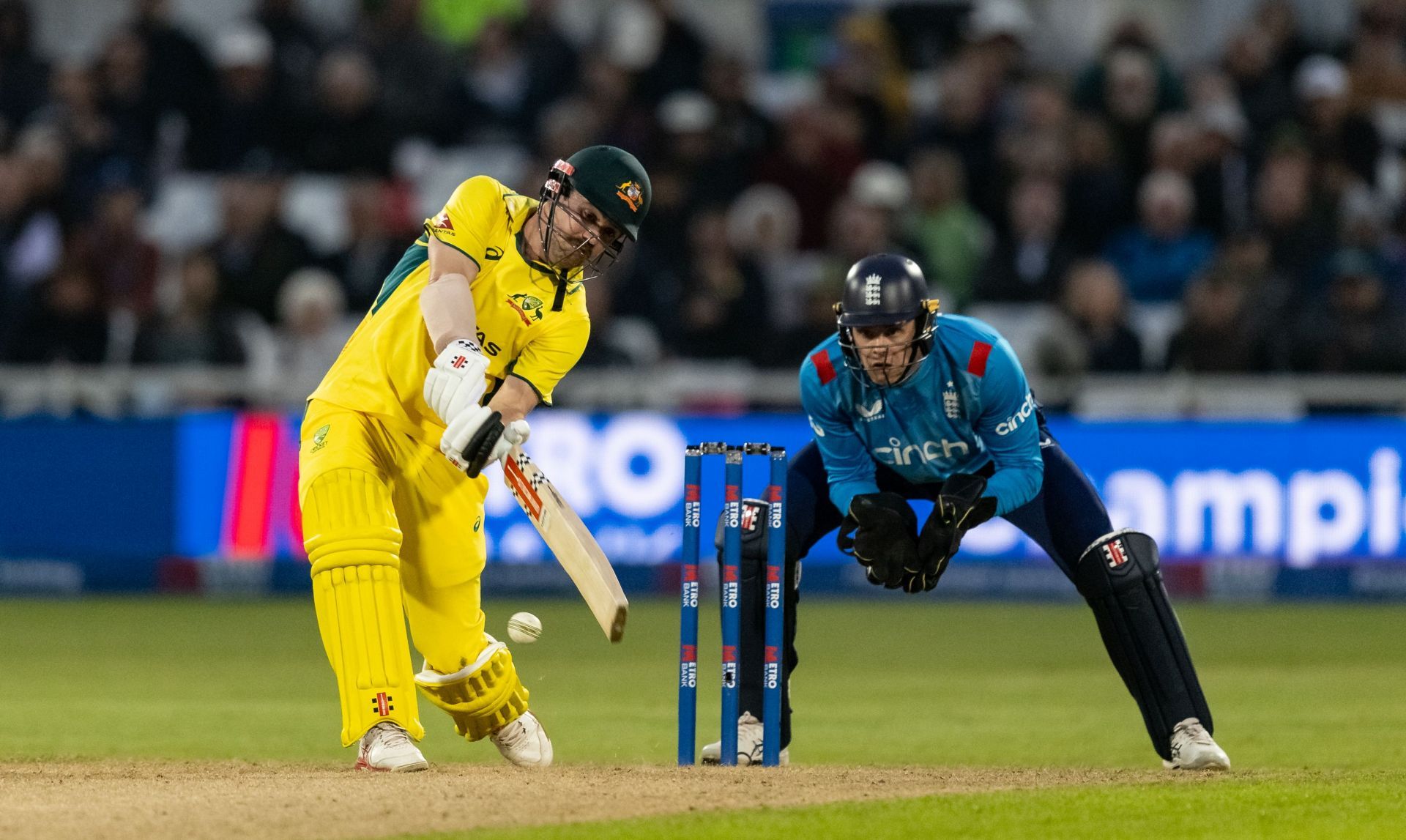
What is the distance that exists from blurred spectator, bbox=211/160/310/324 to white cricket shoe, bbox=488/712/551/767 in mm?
9704

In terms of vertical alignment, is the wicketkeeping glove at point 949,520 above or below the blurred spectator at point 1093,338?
below

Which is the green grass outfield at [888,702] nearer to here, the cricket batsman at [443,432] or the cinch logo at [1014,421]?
the cricket batsman at [443,432]

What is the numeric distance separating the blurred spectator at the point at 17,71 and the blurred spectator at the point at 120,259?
2195 mm

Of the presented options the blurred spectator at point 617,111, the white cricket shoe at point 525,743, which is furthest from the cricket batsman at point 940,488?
the blurred spectator at point 617,111

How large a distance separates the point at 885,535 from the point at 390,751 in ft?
6.61

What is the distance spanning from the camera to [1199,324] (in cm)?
1655

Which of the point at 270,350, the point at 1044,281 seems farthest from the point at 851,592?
the point at 270,350

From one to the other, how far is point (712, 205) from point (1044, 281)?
296 centimetres

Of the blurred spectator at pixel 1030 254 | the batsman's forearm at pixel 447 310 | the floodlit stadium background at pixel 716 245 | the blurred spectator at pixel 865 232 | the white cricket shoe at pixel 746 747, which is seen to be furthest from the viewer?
the blurred spectator at pixel 1030 254

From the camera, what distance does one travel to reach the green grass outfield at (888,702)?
22.5 feet

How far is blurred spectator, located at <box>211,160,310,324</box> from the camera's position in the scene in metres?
17.6

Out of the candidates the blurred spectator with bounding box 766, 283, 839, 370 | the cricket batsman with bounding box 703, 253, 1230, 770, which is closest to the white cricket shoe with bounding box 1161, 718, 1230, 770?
the cricket batsman with bounding box 703, 253, 1230, 770

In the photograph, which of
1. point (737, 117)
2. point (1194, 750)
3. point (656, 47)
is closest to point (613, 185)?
point (1194, 750)

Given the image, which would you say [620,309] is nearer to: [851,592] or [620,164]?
[851,592]
